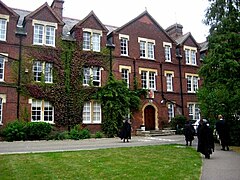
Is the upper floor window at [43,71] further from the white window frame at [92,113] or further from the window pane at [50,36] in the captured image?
the white window frame at [92,113]

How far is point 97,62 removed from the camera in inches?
→ 1020

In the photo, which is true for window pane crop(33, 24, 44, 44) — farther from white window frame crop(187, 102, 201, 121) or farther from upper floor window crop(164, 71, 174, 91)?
white window frame crop(187, 102, 201, 121)

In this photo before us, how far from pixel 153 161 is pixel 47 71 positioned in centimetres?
1584

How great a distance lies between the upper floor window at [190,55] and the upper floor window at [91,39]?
1130 centimetres

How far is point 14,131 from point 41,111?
3309 millimetres

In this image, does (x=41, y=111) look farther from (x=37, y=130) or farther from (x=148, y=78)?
(x=148, y=78)

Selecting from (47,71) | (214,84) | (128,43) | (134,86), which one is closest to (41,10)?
(47,71)

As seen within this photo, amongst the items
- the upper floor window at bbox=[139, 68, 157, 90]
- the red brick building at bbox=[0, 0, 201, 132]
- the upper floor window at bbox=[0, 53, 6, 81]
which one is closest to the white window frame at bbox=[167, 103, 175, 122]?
the red brick building at bbox=[0, 0, 201, 132]

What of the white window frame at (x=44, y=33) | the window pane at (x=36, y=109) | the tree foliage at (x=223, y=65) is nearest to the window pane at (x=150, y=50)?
the white window frame at (x=44, y=33)

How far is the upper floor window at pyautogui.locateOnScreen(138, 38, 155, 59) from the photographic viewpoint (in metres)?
29.2

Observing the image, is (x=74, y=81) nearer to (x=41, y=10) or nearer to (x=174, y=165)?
(x=41, y=10)

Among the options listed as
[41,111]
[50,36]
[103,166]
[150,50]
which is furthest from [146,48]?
[103,166]

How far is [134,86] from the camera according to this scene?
1086 inches

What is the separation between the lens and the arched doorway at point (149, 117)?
28156mm
